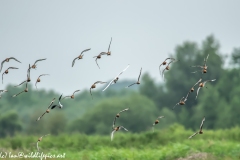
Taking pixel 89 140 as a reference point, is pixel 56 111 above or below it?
below

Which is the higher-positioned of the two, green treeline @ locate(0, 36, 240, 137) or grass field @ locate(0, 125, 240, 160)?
grass field @ locate(0, 125, 240, 160)

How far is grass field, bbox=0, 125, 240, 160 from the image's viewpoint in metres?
23.9

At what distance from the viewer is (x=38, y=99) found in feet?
461

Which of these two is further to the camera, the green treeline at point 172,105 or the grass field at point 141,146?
the green treeline at point 172,105

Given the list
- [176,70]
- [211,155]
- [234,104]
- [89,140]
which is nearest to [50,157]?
[211,155]

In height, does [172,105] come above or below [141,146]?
below

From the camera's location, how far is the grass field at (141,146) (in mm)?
23938

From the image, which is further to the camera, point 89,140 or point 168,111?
point 168,111

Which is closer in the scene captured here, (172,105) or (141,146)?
(141,146)

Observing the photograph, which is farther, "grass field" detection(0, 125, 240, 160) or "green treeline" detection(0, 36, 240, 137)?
"green treeline" detection(0, 36, 240, 137)

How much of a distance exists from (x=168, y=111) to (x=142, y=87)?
17.6 m

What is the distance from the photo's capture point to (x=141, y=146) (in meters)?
30.2

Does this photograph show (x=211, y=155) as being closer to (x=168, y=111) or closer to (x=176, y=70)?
(x=168, y=111)

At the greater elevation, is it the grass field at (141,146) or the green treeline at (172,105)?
the grass field at (141,146)
